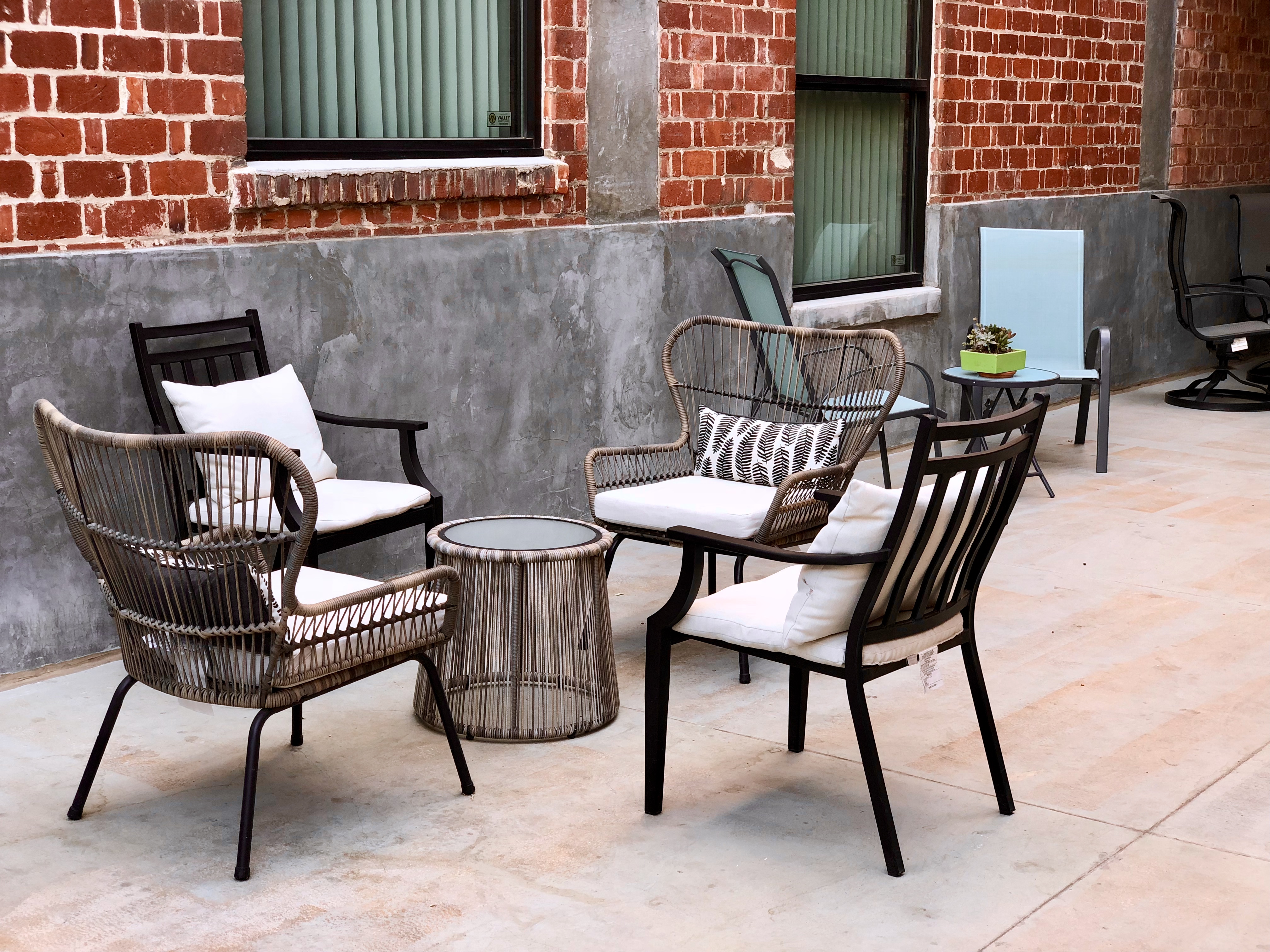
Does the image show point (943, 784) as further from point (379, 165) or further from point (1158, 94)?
point (1158, 94)

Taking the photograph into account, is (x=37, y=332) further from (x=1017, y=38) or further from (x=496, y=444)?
(x=1017, y=38)

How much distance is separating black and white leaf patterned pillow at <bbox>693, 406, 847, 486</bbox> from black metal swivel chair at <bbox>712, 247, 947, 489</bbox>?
1.35 meters

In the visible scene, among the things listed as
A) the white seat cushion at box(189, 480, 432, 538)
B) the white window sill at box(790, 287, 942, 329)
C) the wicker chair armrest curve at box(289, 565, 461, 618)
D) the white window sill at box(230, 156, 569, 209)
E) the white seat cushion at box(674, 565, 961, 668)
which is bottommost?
the white seat cushion at box(674, 565, 961, 668)

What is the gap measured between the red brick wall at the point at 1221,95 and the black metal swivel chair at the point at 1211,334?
35.1 inches

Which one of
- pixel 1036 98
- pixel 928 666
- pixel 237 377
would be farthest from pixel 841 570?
pixel 1036 98

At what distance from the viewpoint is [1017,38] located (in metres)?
8.01

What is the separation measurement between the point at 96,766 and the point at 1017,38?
6.48 meters

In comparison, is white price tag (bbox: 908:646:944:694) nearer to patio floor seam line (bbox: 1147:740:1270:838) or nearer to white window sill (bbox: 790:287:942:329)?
patio floor seam line (bbox: 1147:740:1270:838)

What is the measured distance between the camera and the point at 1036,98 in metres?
8.21

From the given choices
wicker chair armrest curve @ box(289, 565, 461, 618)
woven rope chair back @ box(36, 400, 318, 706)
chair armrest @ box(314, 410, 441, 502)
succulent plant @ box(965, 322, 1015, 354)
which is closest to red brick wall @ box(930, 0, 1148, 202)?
succulent plant @ box(965, 322, 1015, 354)

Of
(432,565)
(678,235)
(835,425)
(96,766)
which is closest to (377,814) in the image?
A: (96,766)

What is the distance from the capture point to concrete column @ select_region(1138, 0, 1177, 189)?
9.23 metres

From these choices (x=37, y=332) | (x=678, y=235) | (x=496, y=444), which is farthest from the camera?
(x=678, y=235)

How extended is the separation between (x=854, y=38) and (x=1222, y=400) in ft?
10.9
